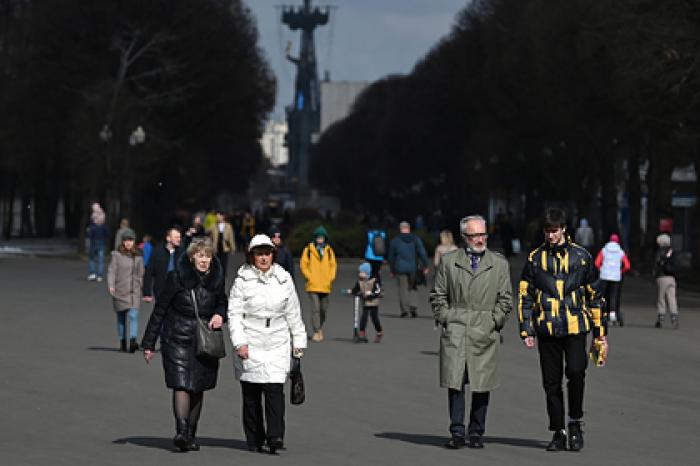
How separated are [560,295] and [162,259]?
868cm

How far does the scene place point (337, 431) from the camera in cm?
1243

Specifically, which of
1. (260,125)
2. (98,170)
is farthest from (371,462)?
(260,125)

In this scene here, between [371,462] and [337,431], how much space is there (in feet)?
5.64

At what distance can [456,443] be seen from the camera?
37.3 ft

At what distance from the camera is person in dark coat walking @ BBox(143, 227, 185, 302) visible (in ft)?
61.9

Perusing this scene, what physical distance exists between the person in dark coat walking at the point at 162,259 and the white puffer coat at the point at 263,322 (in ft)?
25.8

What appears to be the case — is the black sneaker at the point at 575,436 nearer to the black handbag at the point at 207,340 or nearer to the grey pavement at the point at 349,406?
the grey pavement at the point at 349,406

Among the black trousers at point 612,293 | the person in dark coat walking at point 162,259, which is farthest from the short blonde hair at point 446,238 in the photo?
the person in dark coat walking at point 162,259

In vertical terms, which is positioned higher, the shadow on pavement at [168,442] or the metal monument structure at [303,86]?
the metal monument structure at [303,86]

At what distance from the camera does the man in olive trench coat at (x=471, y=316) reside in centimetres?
1123

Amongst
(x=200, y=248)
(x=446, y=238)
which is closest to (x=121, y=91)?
(x=446, y=238)

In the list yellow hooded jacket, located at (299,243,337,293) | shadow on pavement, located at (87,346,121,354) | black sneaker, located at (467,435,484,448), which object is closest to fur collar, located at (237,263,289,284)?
black sneaker, located at (467,435,484,448)

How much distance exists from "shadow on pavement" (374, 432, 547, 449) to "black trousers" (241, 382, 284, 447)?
121 centimetres

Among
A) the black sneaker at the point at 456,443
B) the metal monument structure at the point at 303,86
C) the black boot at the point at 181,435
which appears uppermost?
the metal monument structure at the point at 303,86
